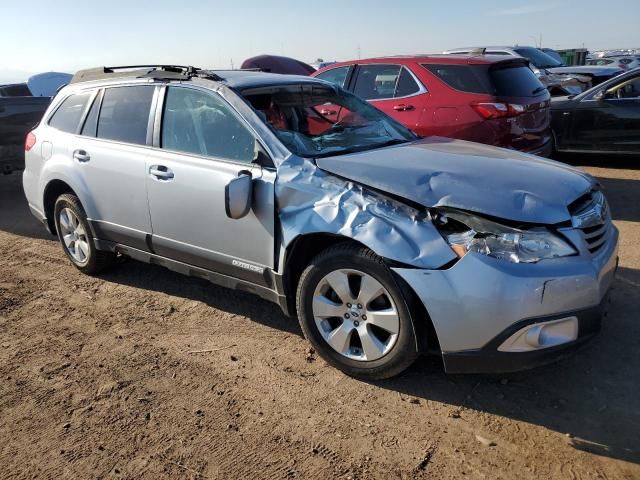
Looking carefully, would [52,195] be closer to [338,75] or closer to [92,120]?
[92,120]

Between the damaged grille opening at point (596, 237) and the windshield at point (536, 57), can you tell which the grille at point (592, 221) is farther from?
the windshield at point (536, 57)

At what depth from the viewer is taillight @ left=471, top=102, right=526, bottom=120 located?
6070 mm

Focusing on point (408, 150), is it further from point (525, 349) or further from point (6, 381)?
point (6, 381)

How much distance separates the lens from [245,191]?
3.38 metres

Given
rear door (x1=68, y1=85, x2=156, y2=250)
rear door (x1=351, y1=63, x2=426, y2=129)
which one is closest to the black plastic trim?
rear door (x1=68, y1=85, x2=156, y2=250)

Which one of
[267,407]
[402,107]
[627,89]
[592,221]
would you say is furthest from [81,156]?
[627,89]

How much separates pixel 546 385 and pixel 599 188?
4.19 feet

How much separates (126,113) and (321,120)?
5.12ft

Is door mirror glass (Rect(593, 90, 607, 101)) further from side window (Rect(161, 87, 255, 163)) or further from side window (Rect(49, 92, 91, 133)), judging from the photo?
side window (Rect(49, 92, 91, 133))

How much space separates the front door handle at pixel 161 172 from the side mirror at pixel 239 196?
28.7 inches

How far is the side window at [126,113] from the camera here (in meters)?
4.30

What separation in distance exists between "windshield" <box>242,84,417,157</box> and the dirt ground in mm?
1305

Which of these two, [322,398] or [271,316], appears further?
[271,316]

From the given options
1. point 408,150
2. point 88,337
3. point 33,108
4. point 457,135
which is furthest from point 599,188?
point 33,108
